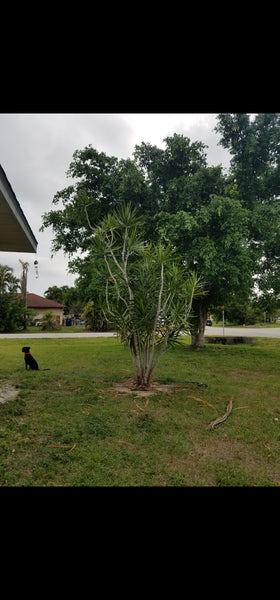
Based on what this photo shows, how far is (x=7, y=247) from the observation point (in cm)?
565

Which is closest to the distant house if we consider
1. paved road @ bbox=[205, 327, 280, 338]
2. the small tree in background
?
paved road @ bbox=[205, 327, 280, 338]

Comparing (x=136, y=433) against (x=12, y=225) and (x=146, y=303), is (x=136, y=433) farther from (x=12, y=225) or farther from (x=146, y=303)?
(x=12, y=225)

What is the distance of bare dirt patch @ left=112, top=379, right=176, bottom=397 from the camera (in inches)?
185

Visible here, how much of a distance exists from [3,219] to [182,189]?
6.93 metres

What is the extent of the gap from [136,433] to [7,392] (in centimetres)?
258

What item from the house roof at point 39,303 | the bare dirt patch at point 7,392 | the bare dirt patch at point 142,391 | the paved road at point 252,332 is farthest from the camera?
the house roof at point 39,303

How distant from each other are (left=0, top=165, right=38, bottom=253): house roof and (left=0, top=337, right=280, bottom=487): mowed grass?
99.3 inches

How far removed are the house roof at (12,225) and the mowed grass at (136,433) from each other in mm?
2521

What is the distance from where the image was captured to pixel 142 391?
4.77 m

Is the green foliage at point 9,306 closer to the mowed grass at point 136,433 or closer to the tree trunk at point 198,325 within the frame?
the tree trunk at point 198,325

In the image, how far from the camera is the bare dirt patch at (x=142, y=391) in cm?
469

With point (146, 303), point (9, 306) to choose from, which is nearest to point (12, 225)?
point (146, 303)

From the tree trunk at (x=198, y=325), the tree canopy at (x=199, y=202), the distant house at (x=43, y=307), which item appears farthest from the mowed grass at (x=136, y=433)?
the distant house at (x=43, y=307)
